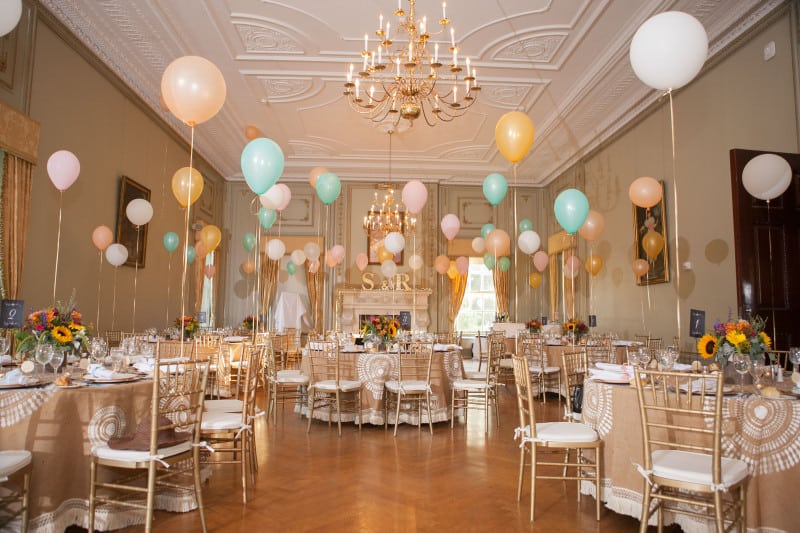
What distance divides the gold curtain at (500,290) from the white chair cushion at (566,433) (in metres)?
9.77

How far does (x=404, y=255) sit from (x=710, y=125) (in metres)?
7.55

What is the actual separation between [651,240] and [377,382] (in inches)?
177

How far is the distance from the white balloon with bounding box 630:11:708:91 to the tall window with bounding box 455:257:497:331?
9.94 metres

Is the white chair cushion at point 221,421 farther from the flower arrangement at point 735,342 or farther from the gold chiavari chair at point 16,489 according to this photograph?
the flower arrangement at point 735,342

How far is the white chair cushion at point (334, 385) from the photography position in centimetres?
543

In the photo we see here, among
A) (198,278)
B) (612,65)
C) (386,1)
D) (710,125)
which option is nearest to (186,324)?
(198,278)

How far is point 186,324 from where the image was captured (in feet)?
22.9

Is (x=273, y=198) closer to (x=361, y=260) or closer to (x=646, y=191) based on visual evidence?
(x=361, y=260)

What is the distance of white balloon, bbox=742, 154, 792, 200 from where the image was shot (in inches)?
178

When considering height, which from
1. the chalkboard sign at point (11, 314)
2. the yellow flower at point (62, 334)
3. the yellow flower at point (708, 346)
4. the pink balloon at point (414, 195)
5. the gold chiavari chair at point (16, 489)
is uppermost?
the pink balloon at point (414, 195)

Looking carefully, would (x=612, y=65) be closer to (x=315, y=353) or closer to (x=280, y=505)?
(x=315, y=353)

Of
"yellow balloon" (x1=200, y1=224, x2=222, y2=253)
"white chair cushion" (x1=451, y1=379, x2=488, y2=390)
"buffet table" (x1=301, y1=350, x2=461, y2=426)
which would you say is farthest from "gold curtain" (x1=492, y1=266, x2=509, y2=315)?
"white chair cushion" (x1=451, y1=379, x2=488, y2=390)

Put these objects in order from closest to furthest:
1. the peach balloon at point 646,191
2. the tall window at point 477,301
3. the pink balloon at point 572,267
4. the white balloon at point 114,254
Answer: the peach balloon at point 646,191 → the white balloon at point 114,254 → the pink balloon at point 572,267 → the tall window at point 477,301

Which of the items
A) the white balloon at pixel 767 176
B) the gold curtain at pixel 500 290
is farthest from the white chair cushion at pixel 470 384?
the gold curtain at pixel 500 290
